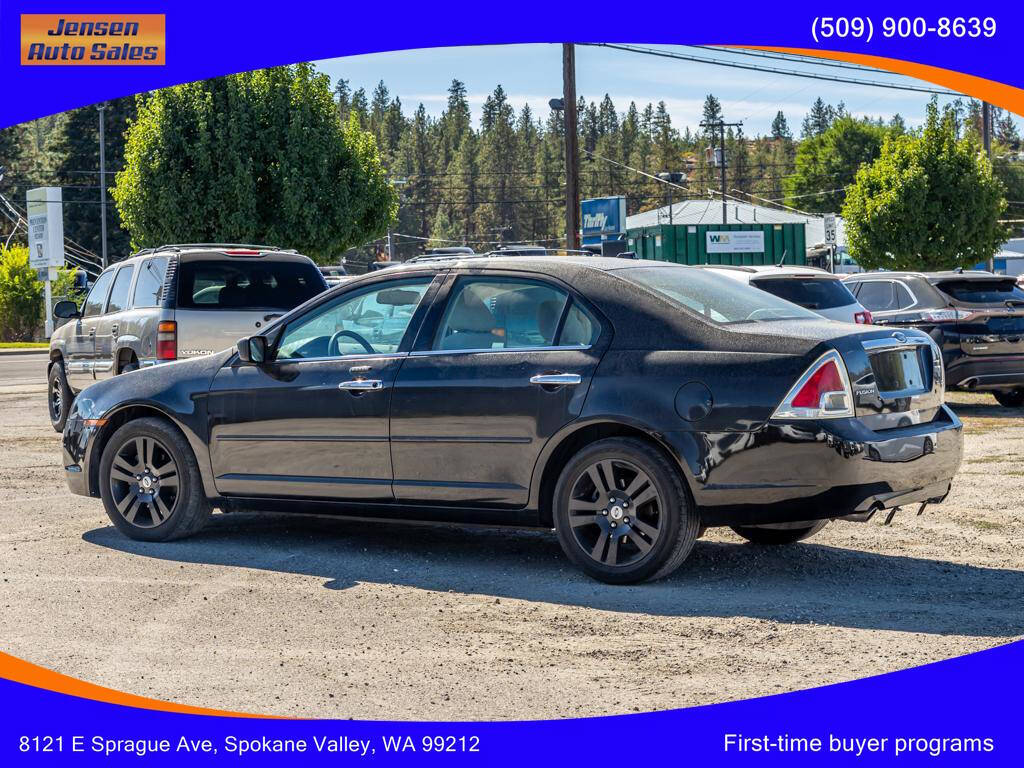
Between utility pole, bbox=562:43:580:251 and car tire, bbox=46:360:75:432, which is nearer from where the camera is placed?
car tire, bbox=46:360:75:432

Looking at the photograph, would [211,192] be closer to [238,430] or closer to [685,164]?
[238,430]

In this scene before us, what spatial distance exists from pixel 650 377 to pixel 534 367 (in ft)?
2.11

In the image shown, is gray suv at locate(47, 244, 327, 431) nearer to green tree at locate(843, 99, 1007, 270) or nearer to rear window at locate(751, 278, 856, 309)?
rear window at locate(751, 278, 856, 309)

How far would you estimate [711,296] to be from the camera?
6.94m

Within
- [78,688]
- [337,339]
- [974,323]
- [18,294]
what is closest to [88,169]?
[18,294]

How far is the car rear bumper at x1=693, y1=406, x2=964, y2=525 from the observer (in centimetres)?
608

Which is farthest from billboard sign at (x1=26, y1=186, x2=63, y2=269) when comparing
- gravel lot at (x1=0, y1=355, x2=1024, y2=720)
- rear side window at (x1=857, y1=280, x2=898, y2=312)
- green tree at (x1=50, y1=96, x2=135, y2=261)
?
gravel lot at (x1=0, y1=355, x2=1024, y2=720)

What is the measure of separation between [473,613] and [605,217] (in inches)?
1645

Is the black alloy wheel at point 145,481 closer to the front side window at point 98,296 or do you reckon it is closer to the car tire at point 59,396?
the front side window at point 98,296

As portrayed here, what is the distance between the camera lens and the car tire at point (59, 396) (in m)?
14.4

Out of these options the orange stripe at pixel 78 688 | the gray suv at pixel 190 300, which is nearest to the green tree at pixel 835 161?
the gray suv at pixel 190 300

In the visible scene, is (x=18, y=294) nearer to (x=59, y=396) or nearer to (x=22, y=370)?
(x=22, y=370)

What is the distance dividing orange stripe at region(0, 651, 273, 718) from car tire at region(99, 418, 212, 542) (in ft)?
7.95

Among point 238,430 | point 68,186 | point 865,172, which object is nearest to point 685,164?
point 68,186
